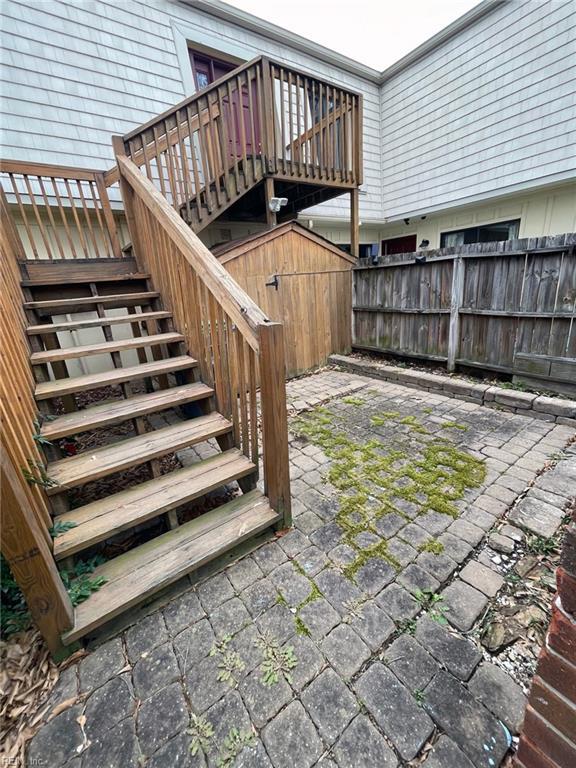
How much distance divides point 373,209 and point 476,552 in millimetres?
8341

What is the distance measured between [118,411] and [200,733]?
1723mm

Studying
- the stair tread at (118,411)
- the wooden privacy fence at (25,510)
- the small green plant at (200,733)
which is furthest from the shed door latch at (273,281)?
the small green plant at (200,733)

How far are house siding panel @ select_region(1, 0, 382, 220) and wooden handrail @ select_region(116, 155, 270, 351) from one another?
2.57 m

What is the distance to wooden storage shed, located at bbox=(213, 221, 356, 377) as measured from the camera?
14.8 feet

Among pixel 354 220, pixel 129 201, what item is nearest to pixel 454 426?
pixel 129 201

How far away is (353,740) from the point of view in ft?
3.82

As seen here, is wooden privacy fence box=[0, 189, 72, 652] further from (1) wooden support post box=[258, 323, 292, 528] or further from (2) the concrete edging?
(2) the concrete edging

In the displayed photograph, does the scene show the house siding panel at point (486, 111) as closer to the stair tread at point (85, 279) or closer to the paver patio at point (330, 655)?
the paver patio at point (330, 655)

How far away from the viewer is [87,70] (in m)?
4.48

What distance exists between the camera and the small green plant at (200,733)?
46.0 inches

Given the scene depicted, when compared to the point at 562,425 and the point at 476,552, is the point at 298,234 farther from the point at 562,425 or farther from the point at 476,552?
the point at 476,552

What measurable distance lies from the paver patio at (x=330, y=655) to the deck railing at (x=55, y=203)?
372 cm

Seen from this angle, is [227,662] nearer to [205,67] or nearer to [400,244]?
[205,67]

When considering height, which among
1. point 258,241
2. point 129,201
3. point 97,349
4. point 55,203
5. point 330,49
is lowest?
point 97,349
